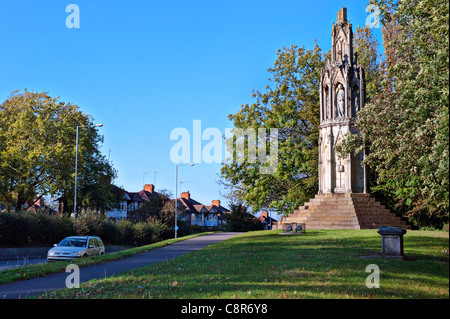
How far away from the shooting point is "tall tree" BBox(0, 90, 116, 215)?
41.2 meters

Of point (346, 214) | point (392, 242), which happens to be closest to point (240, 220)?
point (346, 214)

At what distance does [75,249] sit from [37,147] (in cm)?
2230

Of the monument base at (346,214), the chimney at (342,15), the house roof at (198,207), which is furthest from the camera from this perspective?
the house roof at (198,207)

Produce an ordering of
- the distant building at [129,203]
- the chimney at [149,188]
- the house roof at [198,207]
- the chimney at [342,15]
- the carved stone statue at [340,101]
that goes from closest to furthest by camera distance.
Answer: the carved stone statue at [340,101], the chimney at [342,15], the distant building at [129,203], the chimney at [149,188], the house roof at [198,207]

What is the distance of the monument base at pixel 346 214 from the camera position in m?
25.3

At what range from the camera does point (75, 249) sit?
21.9m

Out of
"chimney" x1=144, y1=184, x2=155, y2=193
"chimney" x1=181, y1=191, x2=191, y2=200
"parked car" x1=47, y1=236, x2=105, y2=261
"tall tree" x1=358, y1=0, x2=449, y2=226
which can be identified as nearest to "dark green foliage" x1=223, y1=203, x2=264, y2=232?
"chimney" x1=144, y1=184, x2=155, y2=193

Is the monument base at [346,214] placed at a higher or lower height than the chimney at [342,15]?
lower

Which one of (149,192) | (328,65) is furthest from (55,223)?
(149,192)

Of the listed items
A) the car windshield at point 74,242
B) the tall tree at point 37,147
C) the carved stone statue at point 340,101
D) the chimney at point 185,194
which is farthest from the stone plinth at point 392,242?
the chimney at point 185,194

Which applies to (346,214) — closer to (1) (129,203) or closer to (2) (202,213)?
(1) (129,203)

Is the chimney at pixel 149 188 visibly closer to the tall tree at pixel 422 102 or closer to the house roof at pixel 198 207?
the house roof at pixel 198 207
